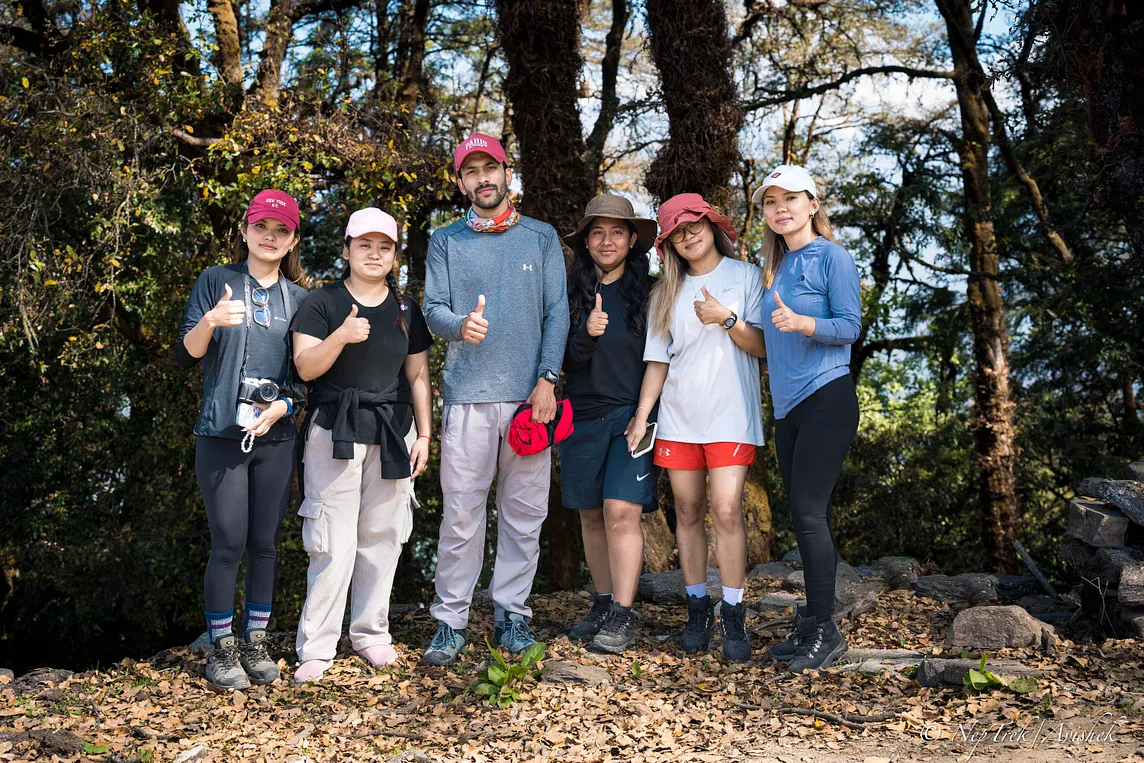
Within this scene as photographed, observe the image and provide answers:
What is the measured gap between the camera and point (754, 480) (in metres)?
7.55

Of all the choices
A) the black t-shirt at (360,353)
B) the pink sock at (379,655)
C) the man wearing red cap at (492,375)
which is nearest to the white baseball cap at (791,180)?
the man wearing red cap at (492,375)

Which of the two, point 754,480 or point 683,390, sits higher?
point 683,390

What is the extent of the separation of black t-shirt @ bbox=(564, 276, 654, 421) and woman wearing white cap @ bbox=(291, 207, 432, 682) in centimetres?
72

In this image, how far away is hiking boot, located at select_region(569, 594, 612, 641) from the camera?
4668 mm

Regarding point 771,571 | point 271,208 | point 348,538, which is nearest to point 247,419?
point 348,538

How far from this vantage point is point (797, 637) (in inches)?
174

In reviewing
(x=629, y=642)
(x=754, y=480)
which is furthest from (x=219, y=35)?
(x=629, y=642)

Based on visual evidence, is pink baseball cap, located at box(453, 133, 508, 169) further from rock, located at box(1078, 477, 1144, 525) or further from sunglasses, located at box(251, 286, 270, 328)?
rock, located at box(1078, 477, 1144, 525)

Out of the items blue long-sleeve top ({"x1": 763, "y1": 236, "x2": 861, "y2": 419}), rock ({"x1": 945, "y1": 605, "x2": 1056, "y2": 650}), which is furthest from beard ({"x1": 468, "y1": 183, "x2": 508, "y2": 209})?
rock ({"x1": 945, "y1": 605, "x2": 1056, "y2": 650})

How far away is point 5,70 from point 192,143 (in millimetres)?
1415

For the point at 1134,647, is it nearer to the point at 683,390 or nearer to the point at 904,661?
the point at 904,661

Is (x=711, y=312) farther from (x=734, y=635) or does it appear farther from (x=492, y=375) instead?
(x=734, y=635)

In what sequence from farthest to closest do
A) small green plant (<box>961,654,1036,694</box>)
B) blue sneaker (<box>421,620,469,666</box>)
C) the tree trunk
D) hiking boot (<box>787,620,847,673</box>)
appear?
1. the tree trunk
2. blue sneaker (<box>421,620,469,666</box>)
3. hiking boot (<box>787,620,847,673</box>)
4. small green plant (<box>961,654,1036,694</box>)

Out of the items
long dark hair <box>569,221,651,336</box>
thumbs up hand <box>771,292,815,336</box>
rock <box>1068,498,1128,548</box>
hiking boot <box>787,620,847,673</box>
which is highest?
long dark hair <box>569,221,651,336</box>
